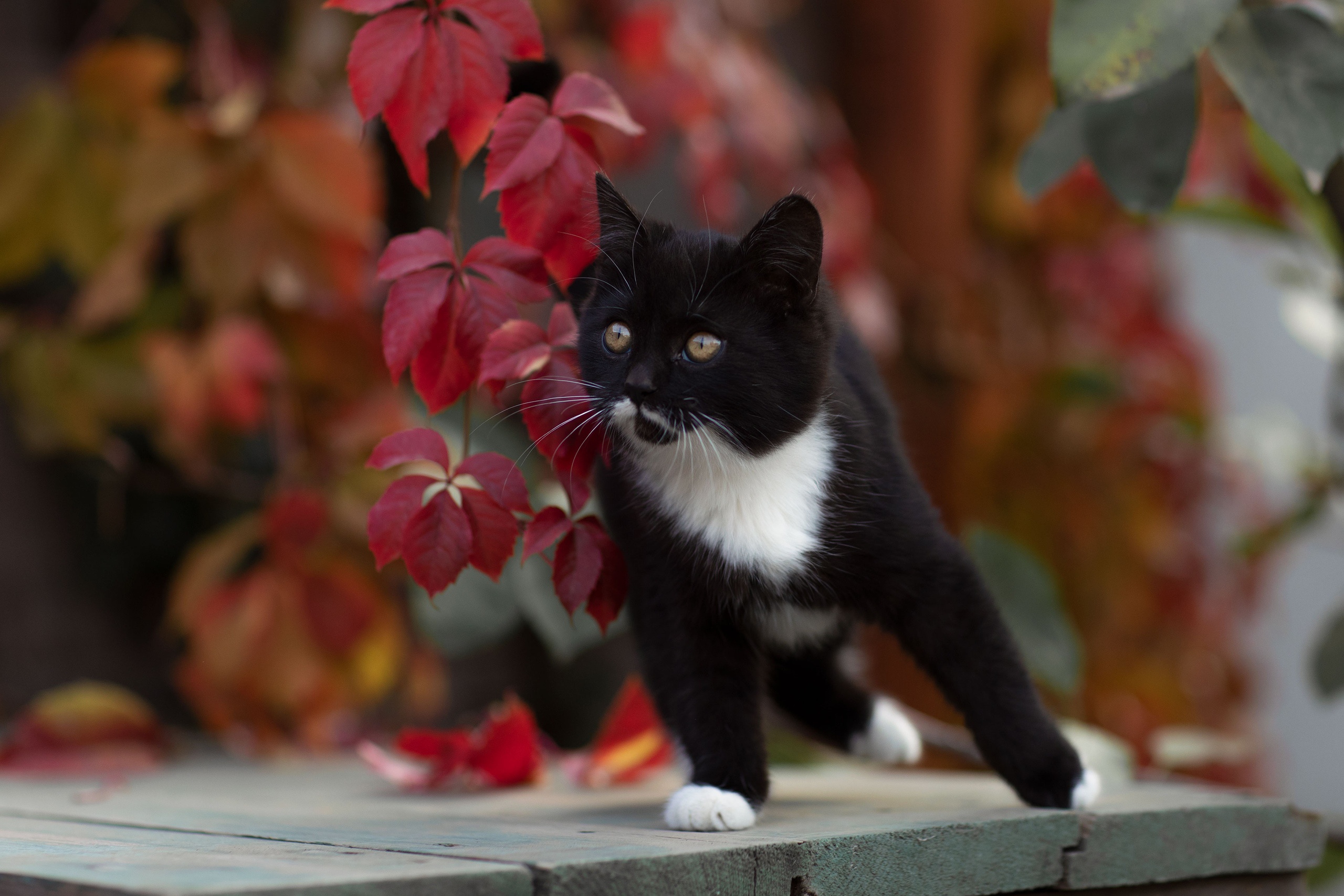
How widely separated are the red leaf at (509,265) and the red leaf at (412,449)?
13cm

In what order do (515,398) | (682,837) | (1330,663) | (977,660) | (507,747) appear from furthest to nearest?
(515,398) → (1330,663) → (507,747) → (977,660) → (682,837)

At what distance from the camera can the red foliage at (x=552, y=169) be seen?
0.93 m

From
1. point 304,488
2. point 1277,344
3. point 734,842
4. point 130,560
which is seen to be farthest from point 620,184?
point 1277,344

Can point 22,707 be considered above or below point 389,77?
below

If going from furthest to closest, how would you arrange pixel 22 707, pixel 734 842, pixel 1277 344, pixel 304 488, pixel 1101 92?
1. pixel 1277 344
2. pixel 22 707
3. pixel 304 488
4. pixel 1101 92
5. pixel 734 842

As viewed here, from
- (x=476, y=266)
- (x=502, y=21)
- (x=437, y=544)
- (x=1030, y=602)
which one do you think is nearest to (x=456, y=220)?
(x=476, y=266)

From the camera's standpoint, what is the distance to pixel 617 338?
0.97m

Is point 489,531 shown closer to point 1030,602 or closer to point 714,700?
point 714,700

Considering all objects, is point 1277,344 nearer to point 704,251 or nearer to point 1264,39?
point 1264,39

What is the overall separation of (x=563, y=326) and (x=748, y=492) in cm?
21

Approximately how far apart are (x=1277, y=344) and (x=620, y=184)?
6.49 feet

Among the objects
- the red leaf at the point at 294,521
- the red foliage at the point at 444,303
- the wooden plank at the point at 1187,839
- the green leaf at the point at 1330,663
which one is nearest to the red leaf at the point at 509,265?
the red foliage at the point at 444,303

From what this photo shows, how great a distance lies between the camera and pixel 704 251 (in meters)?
0.96

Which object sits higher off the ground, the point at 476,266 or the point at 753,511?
the point at 476,266
